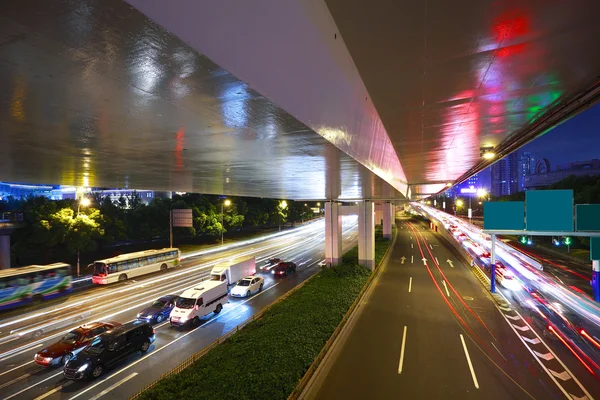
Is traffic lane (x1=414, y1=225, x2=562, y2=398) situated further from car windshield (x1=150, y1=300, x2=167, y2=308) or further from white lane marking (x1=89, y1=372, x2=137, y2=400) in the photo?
car windshield (x1=150, y1=300, x2=167, y2=308)

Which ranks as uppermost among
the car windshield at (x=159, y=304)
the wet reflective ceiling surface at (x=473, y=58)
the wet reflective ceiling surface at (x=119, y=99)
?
the wet reflective ceiling surface at (x=473, y=58)

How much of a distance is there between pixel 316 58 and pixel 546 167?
106 metres

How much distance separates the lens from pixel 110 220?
87.6ft

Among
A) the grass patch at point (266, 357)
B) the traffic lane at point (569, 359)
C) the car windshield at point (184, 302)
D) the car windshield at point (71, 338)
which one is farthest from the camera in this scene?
the car windshield at point (184, 302)

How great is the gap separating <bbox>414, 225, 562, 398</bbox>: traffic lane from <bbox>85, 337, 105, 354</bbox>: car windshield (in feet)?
43.5

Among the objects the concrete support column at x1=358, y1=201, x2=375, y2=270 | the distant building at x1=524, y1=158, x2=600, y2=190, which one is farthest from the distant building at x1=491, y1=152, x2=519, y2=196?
the concrete support column at x1=358, y1=201, x2=375, y2=270

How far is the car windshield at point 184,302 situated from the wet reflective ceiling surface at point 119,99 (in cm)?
850

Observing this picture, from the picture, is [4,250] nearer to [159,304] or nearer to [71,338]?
[159,304]

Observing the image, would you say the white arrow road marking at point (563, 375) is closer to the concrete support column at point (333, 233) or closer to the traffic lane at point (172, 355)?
the traffic lane at point (172, 355)

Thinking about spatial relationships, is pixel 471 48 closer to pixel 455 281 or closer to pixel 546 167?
pixel 455 281

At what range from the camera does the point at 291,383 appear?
306 inches

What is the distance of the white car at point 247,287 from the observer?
17766 mm

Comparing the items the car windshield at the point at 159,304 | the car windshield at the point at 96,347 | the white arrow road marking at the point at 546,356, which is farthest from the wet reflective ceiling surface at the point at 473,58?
the car windshield at the point at 159,304

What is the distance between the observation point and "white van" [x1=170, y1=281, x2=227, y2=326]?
13.1 meters
